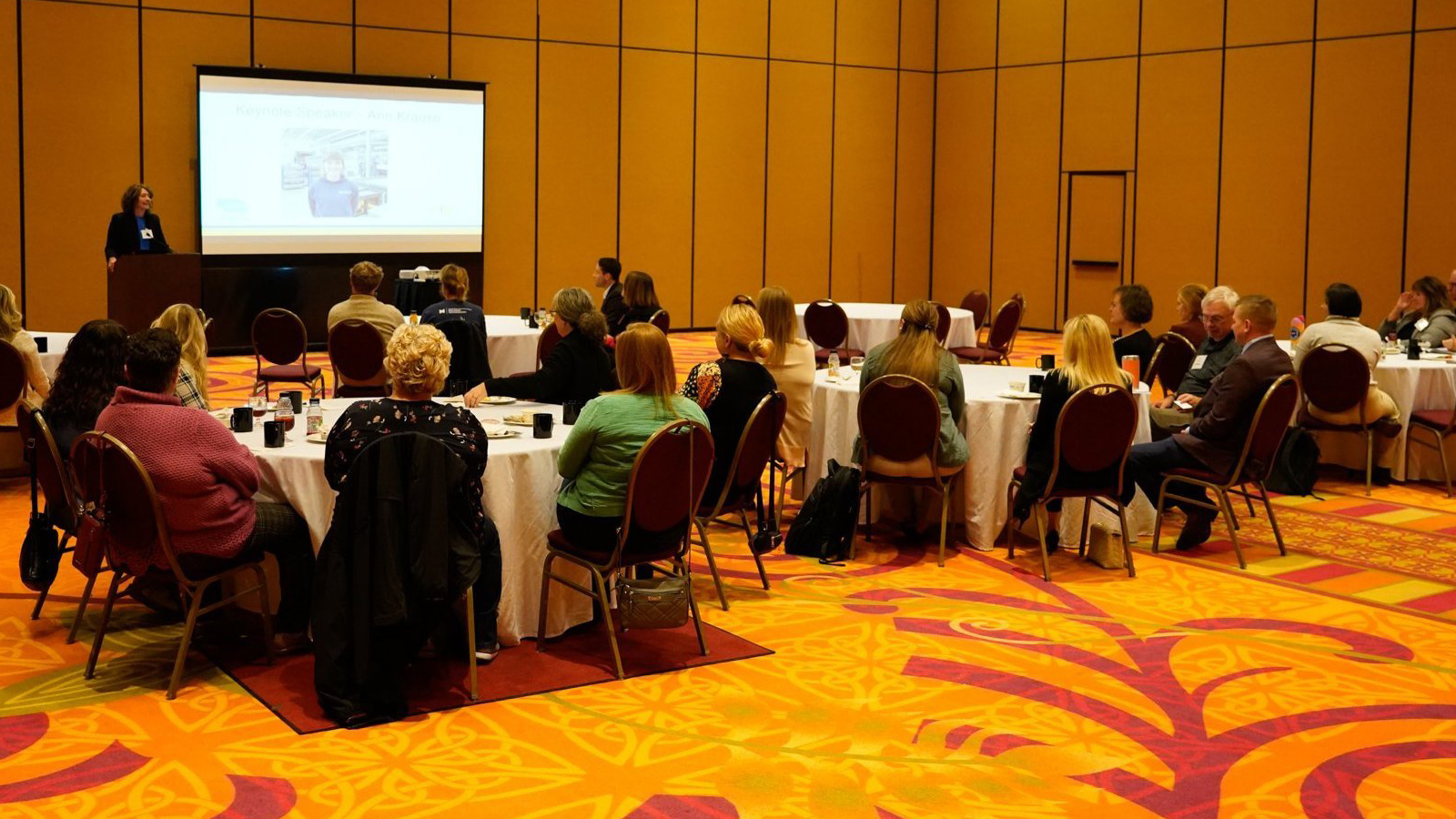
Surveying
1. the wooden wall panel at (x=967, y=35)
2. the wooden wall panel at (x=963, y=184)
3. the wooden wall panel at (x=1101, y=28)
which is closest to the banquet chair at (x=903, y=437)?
the wooden wall panel at (x=1101, y=28)

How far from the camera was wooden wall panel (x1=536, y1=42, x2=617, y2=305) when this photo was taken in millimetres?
15227

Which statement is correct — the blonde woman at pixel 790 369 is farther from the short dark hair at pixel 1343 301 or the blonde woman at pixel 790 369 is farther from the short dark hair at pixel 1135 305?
the short dark hair at pixel 1343 301

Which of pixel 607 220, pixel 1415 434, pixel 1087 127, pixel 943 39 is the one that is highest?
pixel 943 39

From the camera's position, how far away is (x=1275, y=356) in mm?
6527

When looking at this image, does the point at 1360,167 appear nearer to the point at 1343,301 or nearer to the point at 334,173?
the point at 1343,301

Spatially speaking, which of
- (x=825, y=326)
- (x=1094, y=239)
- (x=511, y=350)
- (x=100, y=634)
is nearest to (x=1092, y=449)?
(x=100, y=634)

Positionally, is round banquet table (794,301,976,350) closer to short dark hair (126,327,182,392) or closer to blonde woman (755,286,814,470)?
blonde woman (755,286,814,470)

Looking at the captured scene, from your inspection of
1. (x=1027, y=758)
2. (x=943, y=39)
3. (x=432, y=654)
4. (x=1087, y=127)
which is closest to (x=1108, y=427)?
(x=1027, y=758)

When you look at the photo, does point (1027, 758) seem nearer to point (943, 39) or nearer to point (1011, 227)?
point (1011, 227)

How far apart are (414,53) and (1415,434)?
33.1 ft

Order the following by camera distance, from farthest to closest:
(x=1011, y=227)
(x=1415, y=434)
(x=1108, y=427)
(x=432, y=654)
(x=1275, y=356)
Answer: (x=1011, y=227)
(x=1415, y=434)
(x=1275, y=356)
(x=1108, y=427)
(x=432, y=654)

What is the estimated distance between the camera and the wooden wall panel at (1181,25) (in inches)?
594

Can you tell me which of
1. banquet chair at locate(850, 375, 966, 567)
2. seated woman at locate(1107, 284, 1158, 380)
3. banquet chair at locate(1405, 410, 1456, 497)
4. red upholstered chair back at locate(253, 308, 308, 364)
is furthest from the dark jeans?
red upholstered chair back at locate(253, 308, 308, 364)

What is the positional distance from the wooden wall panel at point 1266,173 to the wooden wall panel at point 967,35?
3.49 meters
